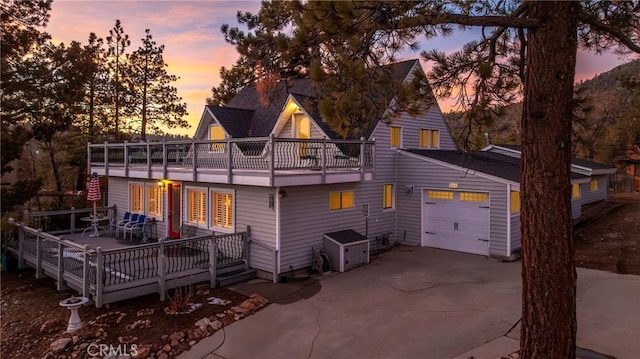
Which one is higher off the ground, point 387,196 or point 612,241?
point 387,196

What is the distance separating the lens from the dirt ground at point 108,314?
320 inches

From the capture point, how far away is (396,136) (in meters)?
15.8

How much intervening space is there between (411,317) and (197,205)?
8511 mm

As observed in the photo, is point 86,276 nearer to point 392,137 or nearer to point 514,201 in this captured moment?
point 392,137

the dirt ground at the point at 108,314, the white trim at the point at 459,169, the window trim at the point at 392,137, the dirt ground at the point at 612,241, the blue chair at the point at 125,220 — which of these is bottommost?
the dirt ground at the point at 108,314

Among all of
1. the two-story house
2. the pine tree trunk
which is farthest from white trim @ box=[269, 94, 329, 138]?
the pine tree trunk

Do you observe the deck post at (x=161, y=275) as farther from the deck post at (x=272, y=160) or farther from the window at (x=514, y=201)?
the window at (x=514, y=201)

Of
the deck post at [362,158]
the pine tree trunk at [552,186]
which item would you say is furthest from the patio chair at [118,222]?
the pine tree trunk at [552,186]

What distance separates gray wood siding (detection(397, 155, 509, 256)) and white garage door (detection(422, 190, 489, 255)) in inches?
8.4

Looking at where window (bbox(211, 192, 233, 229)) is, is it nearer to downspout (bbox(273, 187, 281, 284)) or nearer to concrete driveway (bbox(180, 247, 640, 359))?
downspout (bbox(273, 187, 281, 284))

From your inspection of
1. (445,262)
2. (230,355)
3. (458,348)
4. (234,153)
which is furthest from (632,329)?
(234,153)

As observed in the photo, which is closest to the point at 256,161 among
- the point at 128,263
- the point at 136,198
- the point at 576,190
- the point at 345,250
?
the point at 345,250

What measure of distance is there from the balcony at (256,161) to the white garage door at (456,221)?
2901mm

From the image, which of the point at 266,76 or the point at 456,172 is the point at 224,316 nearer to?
the point at 266,76
